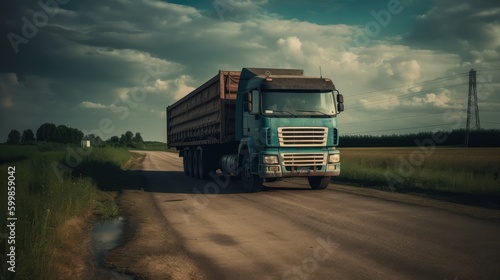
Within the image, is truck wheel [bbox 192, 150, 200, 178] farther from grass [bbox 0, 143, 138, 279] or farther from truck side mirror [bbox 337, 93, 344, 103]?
truck side mirror [bbox 337, 93, 344, 103]

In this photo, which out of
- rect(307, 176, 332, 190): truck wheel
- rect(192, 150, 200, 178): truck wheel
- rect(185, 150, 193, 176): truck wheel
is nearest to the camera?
rect(307, 176, 332, 190): truck wheel

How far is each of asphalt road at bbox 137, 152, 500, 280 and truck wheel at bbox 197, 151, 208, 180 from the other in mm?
6217

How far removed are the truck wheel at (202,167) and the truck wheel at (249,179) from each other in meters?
4.37

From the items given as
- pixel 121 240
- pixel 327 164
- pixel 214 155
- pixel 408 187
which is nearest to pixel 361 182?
pixel 408 187

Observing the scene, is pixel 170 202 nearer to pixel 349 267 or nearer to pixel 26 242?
pixel 26 242

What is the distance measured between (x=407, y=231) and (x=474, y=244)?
110 cm

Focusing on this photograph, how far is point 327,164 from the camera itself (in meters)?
12.2

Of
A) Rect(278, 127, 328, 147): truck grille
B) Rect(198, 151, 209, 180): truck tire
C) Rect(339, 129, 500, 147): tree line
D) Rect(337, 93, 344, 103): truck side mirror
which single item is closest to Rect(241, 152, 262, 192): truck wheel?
Rect(278, 127, 328, 147): truck grille

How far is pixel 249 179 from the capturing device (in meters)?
12.8

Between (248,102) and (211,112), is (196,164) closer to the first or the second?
(211,112)

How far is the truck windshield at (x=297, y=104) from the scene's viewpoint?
469 inches

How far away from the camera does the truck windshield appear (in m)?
11.9

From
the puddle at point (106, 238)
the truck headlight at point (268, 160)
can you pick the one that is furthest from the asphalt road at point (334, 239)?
the truck headlight at point (268, 160)

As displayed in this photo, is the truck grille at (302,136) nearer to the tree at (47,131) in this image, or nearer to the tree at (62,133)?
the tree at (47,131)
